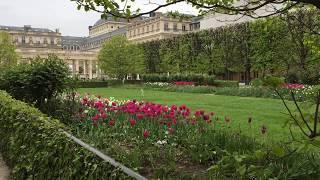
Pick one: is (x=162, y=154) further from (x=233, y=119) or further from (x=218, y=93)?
(x=218, y=93)

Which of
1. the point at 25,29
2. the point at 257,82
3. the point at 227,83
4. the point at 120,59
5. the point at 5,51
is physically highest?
the point at 25,29

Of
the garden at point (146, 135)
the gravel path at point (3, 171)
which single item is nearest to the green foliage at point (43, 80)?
the garden at point (146, 135)

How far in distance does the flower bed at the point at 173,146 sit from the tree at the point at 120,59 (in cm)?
3858

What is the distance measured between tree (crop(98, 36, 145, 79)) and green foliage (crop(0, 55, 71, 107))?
35512mm

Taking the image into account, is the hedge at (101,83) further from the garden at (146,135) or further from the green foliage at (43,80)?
the green foliage at (43,80)

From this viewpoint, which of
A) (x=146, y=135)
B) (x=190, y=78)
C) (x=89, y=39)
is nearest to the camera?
(x=146, y=135)

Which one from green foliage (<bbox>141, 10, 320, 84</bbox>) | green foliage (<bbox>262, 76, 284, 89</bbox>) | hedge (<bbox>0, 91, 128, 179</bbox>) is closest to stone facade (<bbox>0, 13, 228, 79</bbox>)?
green foliage (<bbox>141, 10, 320, 84</bbox>)

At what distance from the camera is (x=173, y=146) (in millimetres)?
5473

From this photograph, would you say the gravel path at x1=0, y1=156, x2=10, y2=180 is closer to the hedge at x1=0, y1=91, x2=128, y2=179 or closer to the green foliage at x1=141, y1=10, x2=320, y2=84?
the hedge at x1=0, y1=91, x2=128, y2=179

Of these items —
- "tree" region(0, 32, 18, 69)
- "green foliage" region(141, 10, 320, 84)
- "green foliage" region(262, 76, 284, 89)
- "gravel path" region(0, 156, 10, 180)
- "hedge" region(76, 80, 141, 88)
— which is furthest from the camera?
"tree" region(0, 32, 18, 69)

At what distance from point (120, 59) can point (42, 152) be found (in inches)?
1656

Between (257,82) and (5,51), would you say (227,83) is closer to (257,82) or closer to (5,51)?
(257,82)

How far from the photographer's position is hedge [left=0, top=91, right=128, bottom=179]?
3875 mm

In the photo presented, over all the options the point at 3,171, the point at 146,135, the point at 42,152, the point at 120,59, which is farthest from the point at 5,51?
the point at 146,135
